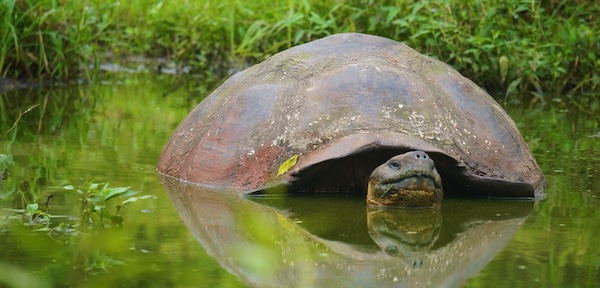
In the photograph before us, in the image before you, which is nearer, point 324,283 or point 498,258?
point 324,283

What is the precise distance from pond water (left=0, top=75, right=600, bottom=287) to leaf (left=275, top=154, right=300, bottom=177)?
0.39 ft

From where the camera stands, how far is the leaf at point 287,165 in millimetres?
4520

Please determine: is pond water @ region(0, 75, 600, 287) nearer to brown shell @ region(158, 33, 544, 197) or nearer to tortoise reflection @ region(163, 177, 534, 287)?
tortoise reflection @ region(163, 177, 534, 287)

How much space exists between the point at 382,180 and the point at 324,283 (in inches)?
48.5

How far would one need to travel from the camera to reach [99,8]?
11.2 meters

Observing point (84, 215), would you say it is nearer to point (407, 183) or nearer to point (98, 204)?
point (98, 204)

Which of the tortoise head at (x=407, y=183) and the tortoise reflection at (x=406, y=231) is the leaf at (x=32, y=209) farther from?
the tortoise head at (x=407, y=183)

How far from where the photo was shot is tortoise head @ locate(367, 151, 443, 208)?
4215 mm

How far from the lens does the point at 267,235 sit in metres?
3.74

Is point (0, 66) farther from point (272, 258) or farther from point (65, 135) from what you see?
point (272, 258)

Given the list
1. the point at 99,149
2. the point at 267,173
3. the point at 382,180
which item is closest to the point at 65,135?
the point at 99,149

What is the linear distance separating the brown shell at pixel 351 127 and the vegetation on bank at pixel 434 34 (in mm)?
3715

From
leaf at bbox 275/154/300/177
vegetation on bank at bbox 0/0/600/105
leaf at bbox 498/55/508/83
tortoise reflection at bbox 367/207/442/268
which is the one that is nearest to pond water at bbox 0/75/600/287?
tortoise reflection at bbox 367/207/442/268

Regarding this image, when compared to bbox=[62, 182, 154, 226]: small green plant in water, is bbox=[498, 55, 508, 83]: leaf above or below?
above
